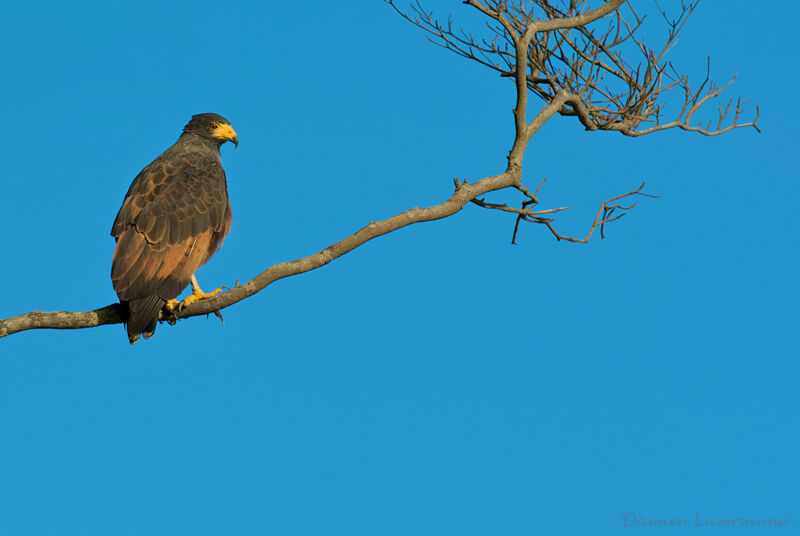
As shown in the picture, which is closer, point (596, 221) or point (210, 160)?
point (596, 221)

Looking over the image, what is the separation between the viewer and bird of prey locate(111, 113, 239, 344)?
19.8 ft

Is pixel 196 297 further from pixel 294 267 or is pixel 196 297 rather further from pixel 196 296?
pixel 294 267

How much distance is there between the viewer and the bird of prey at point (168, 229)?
237 inches

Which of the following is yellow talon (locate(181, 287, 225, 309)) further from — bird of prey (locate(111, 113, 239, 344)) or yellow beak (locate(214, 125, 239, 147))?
yellow beak (locate(214, 125, 239, 147))

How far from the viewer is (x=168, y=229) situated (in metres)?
6.51

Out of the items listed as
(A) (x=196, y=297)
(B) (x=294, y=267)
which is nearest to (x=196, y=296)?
(A) (x=196, y=297)

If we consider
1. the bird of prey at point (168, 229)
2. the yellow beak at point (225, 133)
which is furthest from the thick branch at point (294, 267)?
the yellow beak at point (225, 133)

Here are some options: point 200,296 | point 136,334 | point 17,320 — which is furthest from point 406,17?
point 17,320

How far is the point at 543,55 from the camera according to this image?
7055 mm

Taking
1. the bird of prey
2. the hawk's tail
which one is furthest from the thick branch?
the bird of prey

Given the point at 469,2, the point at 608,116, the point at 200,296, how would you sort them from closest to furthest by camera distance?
1. the point at 469,2
2. the point at 200,296
3. the point at 608,116

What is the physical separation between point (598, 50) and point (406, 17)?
65.7 inches

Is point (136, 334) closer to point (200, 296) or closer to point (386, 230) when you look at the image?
point (200, 296)

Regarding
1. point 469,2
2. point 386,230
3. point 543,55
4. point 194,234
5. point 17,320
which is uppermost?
point 543,55
